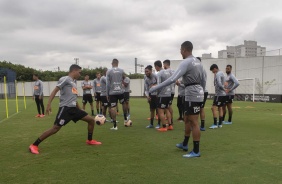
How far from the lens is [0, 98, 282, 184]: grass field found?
4.43 metres

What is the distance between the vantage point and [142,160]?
5.41 metres

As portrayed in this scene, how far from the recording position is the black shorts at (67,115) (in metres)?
6.26

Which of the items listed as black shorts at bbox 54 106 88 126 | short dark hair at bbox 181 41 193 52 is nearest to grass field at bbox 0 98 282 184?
black shorts at bbox 54 106 88 126

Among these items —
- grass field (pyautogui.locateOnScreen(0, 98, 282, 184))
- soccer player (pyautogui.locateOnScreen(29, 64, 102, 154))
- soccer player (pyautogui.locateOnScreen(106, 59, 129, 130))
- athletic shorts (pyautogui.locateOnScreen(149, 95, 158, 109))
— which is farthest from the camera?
athletic shorts (pyautogui.locateOnScreen(149, 95, 158, 109))

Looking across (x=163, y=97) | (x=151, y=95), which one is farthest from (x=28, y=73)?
(x=163, y=97)

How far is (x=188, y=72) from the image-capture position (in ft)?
18.9

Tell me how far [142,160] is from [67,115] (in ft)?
6.98

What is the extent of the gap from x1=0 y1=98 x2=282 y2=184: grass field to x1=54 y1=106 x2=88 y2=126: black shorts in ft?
2.27

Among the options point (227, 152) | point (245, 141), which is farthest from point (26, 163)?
point (245, 141)

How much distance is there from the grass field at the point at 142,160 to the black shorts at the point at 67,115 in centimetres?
69

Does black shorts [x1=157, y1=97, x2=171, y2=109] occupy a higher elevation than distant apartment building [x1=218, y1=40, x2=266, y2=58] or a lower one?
lower

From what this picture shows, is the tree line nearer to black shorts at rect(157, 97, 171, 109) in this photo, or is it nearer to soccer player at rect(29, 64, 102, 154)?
black shorts at rect(157, 97, 171, 109)

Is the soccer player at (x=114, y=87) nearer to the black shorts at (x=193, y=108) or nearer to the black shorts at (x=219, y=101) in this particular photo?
the black shorts at (x=219, y=101)

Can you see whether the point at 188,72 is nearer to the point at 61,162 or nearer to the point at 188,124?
the point at 188,124
